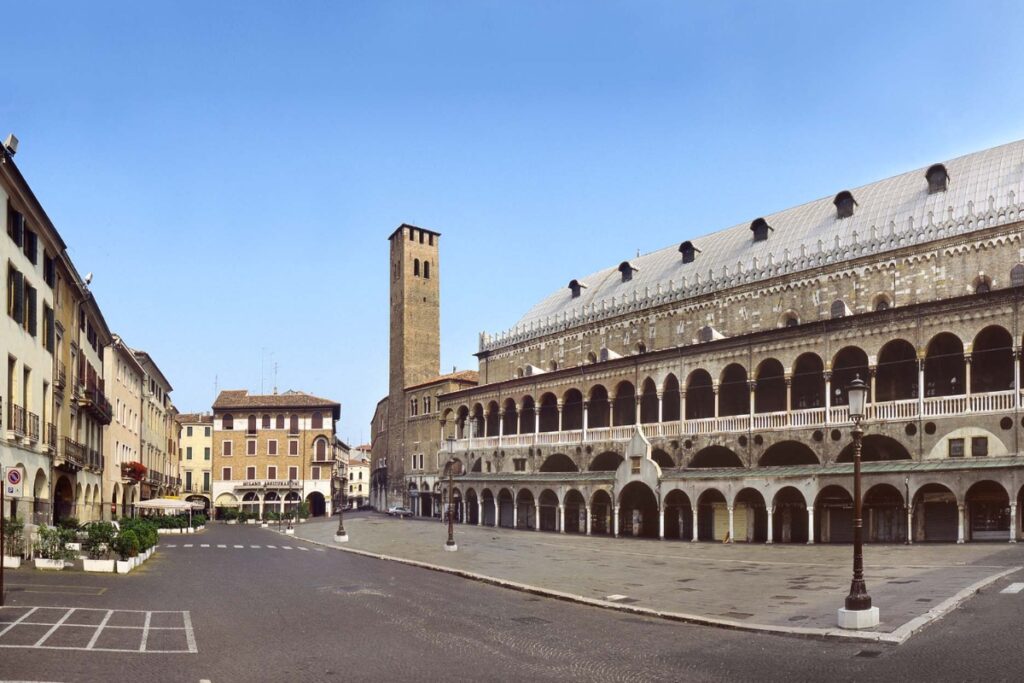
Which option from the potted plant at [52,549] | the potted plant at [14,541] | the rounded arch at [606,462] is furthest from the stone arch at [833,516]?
the potted plant at [14,541]

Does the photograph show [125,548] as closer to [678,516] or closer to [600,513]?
[678,516]

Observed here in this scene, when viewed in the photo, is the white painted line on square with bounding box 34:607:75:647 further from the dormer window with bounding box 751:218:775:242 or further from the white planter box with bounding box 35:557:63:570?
the dormer window with bounding box 751:218:775:242

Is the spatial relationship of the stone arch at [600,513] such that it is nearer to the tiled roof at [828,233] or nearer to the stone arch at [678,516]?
the stone arch at [678,516]

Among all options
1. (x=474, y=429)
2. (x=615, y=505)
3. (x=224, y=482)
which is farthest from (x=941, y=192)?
(x=224, y=482)

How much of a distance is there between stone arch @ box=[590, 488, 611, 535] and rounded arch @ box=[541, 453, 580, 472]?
521 cm

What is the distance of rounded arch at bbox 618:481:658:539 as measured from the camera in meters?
54.3

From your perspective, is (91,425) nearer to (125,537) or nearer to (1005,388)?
(125,537)

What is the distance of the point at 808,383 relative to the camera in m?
50.8

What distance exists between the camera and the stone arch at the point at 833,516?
1743 inches

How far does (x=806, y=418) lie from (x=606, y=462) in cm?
1625

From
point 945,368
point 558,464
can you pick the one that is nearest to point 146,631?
point 945,368

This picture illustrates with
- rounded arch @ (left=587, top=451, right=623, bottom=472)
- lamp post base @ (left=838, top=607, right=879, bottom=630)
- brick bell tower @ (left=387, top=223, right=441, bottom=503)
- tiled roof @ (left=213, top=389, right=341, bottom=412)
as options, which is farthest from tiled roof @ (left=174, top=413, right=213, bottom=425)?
lamp post base @ (left=838, top=607, right=879, bottom=630)

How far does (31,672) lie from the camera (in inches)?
541

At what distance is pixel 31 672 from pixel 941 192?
51.0 m
